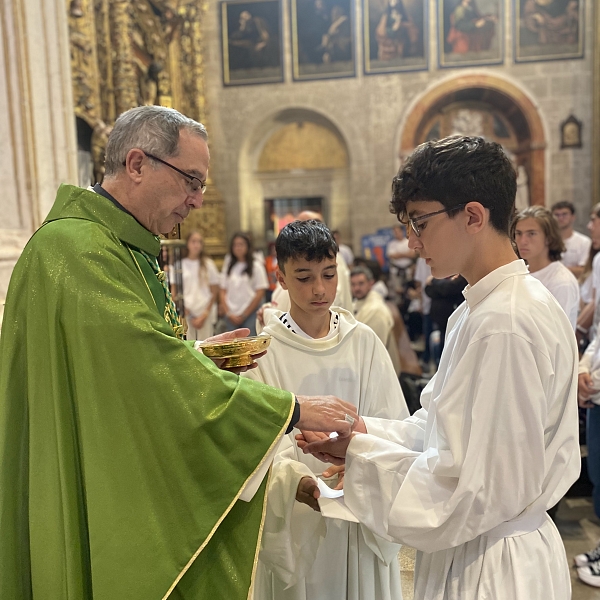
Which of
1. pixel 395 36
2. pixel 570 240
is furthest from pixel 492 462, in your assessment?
pixel 395 36

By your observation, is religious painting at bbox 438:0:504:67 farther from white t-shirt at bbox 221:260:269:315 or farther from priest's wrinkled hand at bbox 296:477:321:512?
priest's wrinkled hand at bbox 296:477:321:512

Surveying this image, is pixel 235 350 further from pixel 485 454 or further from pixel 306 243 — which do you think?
pixel 485 454

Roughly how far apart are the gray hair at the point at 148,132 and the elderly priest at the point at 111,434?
0.24 metres

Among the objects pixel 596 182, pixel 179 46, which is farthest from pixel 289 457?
pixel 596 182

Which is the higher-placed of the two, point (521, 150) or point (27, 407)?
point (521, 150)

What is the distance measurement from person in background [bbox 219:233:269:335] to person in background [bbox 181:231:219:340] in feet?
0.71

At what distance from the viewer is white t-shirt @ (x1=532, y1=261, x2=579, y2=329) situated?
11.4 ft

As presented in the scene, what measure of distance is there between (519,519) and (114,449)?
38.1 inches

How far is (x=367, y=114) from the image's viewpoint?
41.8 feet

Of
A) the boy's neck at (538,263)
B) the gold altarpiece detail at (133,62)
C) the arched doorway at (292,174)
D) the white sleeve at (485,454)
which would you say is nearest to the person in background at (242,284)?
the gold altarpiece detail at (133,62)

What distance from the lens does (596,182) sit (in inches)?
477

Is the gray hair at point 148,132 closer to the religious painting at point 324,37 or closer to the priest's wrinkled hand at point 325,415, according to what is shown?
the priest's wrinkled hand at point 325,415

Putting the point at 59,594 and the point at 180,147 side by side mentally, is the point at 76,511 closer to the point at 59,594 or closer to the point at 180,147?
the point at 59,594

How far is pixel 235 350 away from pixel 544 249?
253 centimetres
